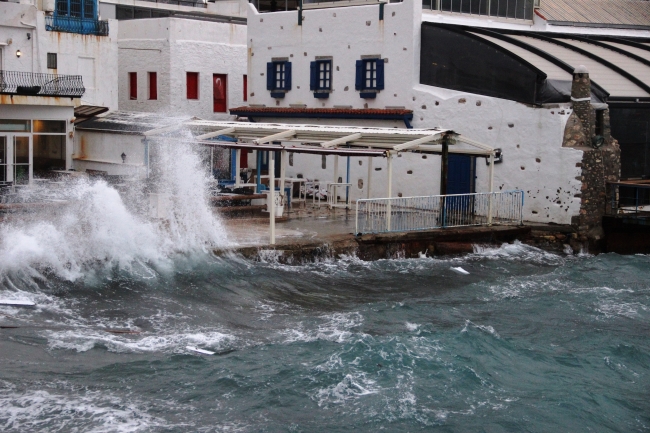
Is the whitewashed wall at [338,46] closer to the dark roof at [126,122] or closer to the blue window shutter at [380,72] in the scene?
the blue window shutter at [380,72]

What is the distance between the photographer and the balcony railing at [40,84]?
26.9 m

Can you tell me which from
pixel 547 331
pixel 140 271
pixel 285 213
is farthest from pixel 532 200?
pixel 140 271

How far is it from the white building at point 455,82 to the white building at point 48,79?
16.4 feet

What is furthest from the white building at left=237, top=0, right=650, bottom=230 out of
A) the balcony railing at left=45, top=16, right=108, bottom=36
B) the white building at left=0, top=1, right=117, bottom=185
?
the balcony railing at left=45, top=16, right=108, bottom=36

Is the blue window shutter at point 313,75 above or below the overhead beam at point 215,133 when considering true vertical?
above

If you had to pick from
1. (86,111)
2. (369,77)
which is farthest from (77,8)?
(369,77)

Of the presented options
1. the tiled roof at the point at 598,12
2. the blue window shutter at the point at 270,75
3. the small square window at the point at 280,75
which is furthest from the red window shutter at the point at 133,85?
the tiled roof at the point at 598,12

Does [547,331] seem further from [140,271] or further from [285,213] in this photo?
[285,213]

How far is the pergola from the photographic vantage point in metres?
20.2

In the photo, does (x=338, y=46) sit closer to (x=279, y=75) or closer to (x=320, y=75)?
(x=320, y=75)

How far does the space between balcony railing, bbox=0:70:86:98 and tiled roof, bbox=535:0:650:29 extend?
16.0 meters

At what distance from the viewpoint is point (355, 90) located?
27.9 m

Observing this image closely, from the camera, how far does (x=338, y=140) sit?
21219 mm

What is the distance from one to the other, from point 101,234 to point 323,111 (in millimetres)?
11803
